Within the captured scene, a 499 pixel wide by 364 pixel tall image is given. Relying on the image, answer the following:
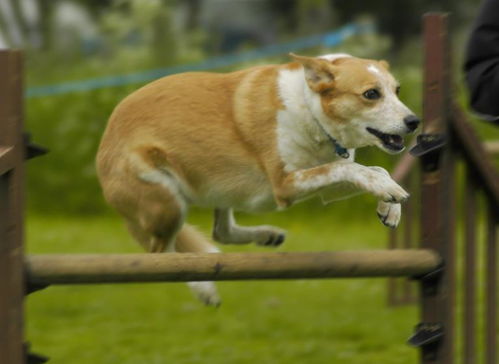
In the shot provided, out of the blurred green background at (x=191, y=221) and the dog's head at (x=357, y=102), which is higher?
the dog's head at (x=357, y=102)

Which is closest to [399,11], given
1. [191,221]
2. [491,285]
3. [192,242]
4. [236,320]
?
[236,320]

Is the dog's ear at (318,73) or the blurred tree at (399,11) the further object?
the blurred tree at (399,11)

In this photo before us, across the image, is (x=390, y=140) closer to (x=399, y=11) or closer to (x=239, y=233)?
(x=239, y=233)

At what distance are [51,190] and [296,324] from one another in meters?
5.06

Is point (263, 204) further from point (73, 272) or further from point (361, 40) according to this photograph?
point (361, 40)

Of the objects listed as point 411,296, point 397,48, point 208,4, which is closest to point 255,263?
point 411,296

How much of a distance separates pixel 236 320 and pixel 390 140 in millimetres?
5430

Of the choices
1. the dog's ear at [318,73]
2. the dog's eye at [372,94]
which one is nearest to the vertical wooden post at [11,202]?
the dog's ear at [318,73]

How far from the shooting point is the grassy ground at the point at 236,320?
24.2 ft

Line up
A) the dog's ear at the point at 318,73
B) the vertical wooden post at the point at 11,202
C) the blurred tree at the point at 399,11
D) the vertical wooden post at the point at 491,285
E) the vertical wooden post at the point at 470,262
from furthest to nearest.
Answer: the blurred tree at the point at 399,11
the vertical wooden post at the point at 491,285
the vertical wooden post at the point at 470,262
the vertical wooden post at the point at 11,202
the dog's ear at the point at 318,73

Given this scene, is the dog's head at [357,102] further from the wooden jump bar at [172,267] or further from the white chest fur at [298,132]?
the wooden jump bar at [172,267]

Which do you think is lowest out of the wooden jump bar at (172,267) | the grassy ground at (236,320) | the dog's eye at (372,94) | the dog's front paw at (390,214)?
the grassy ground at (236,320)

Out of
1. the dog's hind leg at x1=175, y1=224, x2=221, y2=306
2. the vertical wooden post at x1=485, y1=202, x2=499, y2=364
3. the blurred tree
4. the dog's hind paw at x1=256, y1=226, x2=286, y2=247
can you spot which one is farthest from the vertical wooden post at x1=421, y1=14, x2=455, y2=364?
the blurred tree

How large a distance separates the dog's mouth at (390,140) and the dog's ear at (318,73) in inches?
6.7
